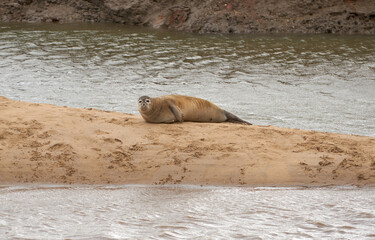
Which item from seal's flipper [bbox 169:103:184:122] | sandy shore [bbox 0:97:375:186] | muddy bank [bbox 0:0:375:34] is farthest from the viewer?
muddy bank [bbox 0:0:375:34]

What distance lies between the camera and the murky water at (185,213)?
14.5ft

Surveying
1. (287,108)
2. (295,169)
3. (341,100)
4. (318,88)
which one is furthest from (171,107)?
(318,88)

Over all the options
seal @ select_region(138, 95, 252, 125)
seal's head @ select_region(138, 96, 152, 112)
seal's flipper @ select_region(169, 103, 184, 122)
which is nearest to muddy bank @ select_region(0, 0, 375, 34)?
seal @ select_region(138, 95, 252, 125)

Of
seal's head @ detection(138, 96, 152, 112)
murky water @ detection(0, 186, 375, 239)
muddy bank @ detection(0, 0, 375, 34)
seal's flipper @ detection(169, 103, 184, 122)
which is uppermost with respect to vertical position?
muddy bank @ detection(0, 0, 375, 34)

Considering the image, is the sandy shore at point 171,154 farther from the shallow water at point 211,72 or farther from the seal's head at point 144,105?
the shallow water at point 211,72

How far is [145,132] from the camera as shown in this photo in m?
6.99

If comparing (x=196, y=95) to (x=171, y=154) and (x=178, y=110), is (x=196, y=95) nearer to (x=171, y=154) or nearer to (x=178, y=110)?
(x=178, y=110)

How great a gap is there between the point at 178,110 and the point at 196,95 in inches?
174

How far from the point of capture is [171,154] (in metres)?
6.39

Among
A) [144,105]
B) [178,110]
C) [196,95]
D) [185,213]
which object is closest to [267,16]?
[196,95]

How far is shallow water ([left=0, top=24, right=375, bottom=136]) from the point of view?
35.7 ft

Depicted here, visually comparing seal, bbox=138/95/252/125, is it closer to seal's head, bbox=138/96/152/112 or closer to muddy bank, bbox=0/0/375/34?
seal's head, bbox=138/96/152/112

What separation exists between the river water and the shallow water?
0.03 m

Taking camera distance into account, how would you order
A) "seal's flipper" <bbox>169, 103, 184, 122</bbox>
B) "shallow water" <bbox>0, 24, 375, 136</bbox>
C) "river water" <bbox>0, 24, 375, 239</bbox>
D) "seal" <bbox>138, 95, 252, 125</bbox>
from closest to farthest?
"river water" <bbox>0, 24, 375, 239</bbox>, "seal" <bbox>138, 95, 252, 125</bbox>, "seal's flipper" <bbox>169, 103, 184, 122</bbox>, "shallow water" <bbox>0, 24, 375, 136</bbox>
